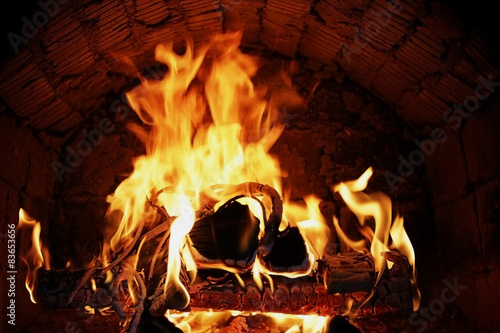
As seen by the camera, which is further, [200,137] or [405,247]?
[200,137]

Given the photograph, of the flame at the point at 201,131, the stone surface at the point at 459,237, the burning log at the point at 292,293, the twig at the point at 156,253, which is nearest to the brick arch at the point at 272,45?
the flame at the point at 201,131

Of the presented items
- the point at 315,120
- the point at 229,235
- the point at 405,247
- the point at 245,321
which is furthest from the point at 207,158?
the point at 405,247

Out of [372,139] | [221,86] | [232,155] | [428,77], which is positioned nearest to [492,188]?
[428,77]

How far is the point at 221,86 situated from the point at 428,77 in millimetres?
1399

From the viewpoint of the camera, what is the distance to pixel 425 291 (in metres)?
3.27

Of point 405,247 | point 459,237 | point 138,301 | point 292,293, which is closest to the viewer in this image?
point 138,301

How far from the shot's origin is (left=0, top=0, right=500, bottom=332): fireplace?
8.83 feet

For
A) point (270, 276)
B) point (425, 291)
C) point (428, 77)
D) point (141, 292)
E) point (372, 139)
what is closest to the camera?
point (141, 292)

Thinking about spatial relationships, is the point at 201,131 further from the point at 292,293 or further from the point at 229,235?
the point at 292,293

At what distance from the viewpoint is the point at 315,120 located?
355 centimetres

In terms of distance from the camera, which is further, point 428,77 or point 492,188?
point 428,77

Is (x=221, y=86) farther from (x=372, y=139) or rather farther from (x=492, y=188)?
(x=492, y=188)

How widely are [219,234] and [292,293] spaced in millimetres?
470

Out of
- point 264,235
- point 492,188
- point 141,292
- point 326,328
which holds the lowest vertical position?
point 326,328
